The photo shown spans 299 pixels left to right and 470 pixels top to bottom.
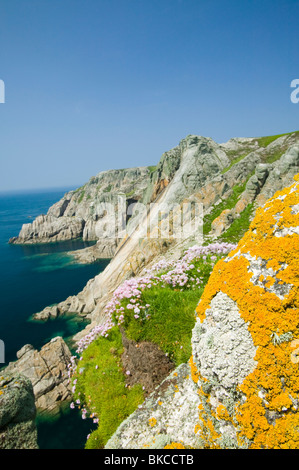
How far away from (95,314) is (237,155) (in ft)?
129

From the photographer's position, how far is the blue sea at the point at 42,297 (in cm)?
2408

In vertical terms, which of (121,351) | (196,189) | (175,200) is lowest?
(121,351)

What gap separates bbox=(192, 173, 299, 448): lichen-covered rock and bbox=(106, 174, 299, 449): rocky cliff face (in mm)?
14

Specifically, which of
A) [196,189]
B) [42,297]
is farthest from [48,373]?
[196,189]

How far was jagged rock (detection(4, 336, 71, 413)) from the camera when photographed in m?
26.6

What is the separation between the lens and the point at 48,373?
28.4m

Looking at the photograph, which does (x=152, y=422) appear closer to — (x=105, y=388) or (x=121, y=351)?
(x=105, y=388)

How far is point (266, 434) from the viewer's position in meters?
3.93

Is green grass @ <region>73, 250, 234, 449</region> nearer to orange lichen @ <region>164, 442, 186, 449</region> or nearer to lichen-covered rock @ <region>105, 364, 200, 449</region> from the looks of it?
lichen-covered rock @ <region>105, 364, 200, 449</region>

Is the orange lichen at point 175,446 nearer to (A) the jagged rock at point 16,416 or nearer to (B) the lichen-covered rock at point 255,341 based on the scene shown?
(B) the lichen-covered rock at point 255,341

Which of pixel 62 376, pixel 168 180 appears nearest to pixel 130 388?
pixel 62 376

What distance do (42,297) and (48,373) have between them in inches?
1206

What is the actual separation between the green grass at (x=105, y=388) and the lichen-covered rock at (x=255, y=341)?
333cm

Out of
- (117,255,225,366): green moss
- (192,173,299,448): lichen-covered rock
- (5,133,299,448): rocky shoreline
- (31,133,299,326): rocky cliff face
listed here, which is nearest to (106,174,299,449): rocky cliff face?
(192,173,299,448): lichen-covered rock
